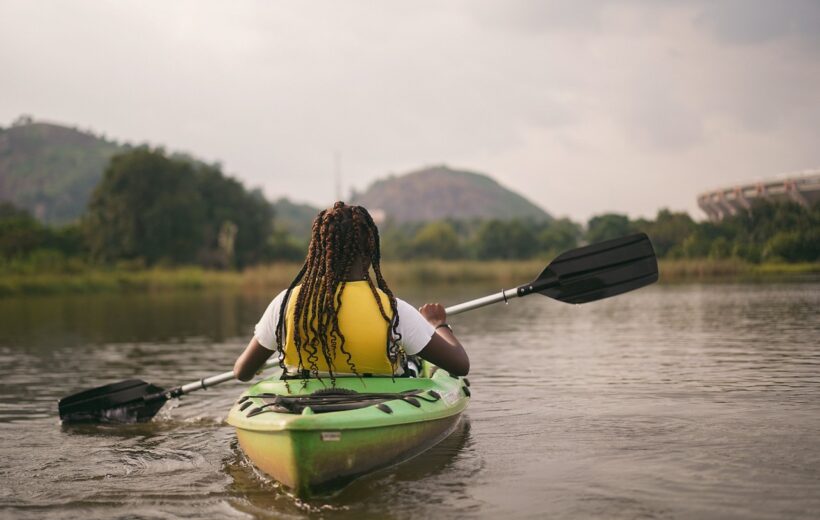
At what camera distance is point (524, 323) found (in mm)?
15359

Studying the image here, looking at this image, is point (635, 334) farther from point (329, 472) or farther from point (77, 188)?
point (77, 188)

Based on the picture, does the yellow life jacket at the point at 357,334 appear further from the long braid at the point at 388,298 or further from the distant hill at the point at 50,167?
the distant hill at the point at 50,167

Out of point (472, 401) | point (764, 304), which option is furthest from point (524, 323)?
point (472, 401)

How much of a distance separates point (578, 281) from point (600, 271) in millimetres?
197

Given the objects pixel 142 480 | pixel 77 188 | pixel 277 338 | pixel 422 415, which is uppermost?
pixel 77 188

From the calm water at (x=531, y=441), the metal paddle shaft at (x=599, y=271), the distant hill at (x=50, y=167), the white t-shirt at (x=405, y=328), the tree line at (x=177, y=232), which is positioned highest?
the distant hill at (x=50, y=167)

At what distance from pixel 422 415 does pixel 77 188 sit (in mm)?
141259

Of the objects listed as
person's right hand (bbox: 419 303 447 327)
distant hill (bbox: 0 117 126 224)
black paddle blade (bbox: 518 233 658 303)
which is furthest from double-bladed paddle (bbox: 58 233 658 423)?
distant hill (bbox: 0 117 126 224)

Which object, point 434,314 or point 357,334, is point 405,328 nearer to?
point 357,334

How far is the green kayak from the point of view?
420cm

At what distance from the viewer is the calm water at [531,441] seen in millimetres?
4293

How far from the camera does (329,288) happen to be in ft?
15.0

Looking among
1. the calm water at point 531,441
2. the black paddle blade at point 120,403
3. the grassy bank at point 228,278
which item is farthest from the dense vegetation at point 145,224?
the black paddle blade at point 120,403

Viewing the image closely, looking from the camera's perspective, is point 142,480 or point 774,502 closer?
point 774,502
